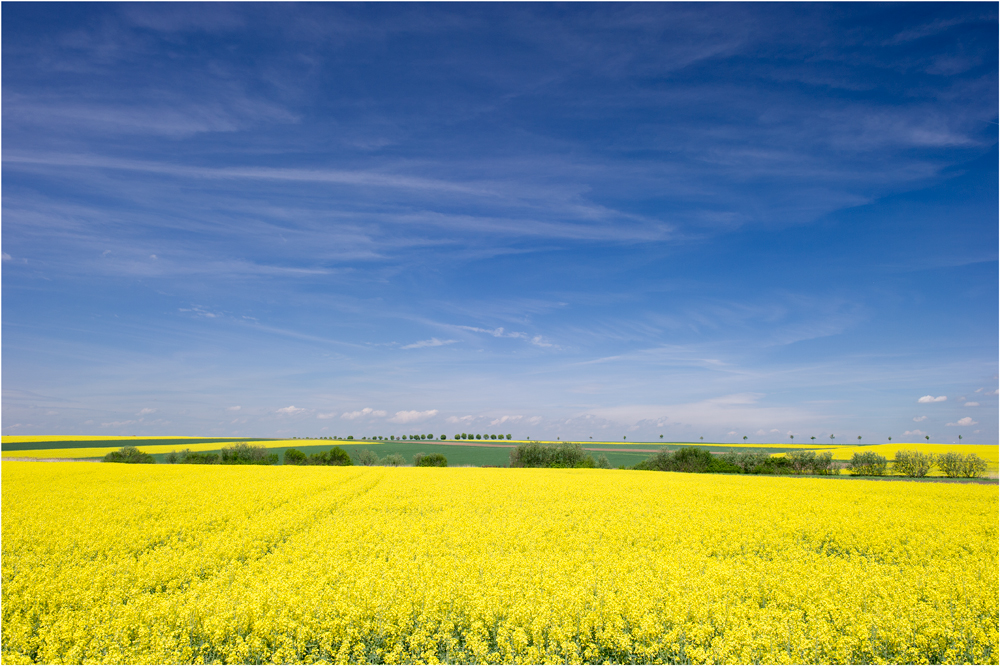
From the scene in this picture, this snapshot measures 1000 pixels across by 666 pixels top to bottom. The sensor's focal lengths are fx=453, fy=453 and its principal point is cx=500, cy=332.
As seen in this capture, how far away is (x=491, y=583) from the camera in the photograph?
445 inches

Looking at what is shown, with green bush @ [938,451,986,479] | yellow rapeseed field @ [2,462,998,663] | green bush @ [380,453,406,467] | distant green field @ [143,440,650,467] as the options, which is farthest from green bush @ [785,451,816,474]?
green bush @ [380,453,406,467]

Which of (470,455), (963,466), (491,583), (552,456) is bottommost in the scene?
(470,455)

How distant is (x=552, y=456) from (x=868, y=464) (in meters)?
43.6

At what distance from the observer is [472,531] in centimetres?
1678

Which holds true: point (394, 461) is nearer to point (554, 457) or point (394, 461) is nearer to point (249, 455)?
point (554, 457)

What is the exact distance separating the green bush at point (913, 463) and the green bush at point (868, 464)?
1583 millimetres

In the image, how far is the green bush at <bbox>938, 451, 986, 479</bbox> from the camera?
56.5m

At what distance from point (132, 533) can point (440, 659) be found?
13414 mm

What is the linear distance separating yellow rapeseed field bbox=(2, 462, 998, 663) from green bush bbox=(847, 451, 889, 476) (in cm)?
5119

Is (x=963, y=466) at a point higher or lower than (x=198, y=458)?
higher

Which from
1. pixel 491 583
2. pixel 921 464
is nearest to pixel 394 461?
pixel 491 583

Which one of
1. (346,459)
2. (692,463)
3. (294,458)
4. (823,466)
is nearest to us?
(692,463)

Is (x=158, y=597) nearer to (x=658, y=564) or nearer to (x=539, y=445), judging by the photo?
(x=658, y=564)

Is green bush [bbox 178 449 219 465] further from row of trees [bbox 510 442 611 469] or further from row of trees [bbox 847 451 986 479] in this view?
row of trees [bbox 847 451 986 479]
